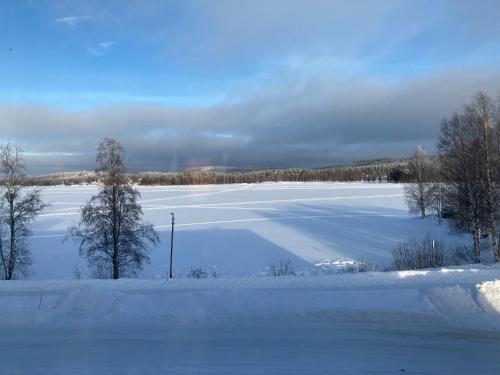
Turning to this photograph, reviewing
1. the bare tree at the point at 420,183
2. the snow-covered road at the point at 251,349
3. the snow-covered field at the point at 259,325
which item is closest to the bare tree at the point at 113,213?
the snow-covered field at the point at 259,325

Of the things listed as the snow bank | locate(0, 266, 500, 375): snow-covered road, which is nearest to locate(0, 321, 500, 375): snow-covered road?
locate(0, 266, 500, 375): snow-covered road

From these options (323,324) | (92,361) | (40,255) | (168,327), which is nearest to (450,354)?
(323,324)

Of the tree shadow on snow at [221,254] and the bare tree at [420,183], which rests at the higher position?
the bare tree at [420,183]

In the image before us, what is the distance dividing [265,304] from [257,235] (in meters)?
28.1

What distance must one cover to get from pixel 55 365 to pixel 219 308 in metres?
2.87

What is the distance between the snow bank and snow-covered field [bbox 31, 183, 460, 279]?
1427 centimetres

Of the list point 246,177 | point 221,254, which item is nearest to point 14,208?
point 221,254

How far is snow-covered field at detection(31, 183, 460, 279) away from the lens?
85.0 feet

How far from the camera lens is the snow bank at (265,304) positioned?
7.06 metres

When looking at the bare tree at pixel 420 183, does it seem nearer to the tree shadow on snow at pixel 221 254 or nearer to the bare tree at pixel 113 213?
the tree shadow on snow at pixel 221 254

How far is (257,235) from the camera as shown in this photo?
35.6 meters

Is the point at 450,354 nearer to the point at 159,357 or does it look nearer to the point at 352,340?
the point at 352,340

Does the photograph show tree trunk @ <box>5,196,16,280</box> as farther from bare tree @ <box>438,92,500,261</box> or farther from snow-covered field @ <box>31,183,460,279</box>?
bare tree @ <box>438,92,500,261</box>

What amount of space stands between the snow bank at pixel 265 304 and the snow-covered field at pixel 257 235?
46.8ft
